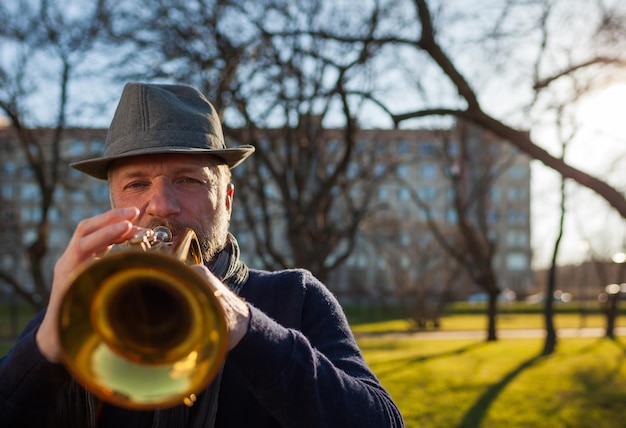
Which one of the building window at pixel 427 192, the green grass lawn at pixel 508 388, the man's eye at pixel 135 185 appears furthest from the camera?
the building window at pixel 427 192

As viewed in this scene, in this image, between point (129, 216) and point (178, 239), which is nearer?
point (129, 216)

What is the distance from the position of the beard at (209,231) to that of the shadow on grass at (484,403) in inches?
240

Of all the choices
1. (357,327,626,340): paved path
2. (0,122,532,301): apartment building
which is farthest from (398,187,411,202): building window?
(357,327,626,340): paved path

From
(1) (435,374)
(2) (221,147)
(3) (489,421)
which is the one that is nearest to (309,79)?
(1) (435,374)

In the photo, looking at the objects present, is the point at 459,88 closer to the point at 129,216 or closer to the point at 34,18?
the point at 129,216

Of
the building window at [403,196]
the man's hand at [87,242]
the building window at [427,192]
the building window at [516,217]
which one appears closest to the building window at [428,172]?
the building window at [427,192]

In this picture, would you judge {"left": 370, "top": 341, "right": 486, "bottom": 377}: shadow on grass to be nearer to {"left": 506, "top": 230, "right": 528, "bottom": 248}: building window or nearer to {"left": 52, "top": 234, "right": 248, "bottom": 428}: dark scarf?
{"left": 52, "top": 234, "right": 248, "bottom": 428}: dark scarf

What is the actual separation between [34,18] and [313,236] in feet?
19.5

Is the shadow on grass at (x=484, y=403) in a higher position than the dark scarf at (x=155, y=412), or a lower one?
lower

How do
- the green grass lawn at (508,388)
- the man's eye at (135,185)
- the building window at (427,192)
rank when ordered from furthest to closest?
the building window at (427,192)
the green grass lawn at (508,388)
the man's eye at (135,185)

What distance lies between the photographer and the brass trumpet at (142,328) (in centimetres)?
155

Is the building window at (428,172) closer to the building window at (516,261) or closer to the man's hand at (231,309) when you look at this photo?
the building window at (516,261)

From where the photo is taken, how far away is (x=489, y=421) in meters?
7.82

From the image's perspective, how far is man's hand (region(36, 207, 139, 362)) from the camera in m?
1.67
